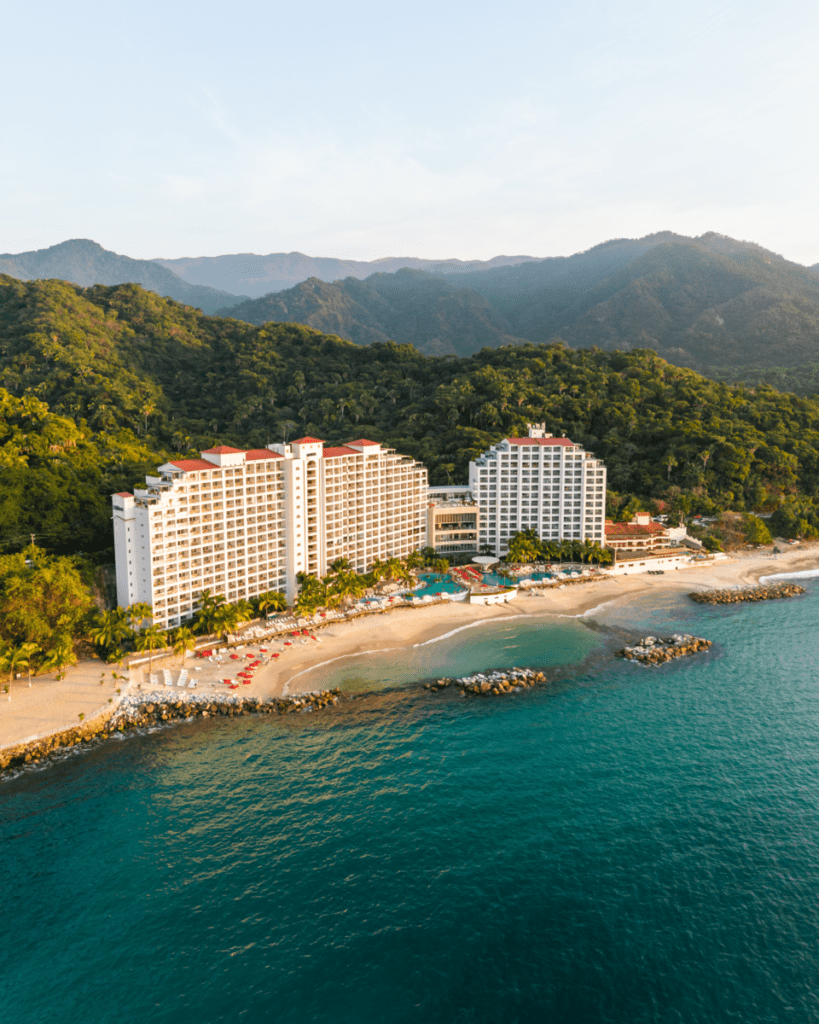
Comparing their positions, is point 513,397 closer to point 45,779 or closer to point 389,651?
point 389,651

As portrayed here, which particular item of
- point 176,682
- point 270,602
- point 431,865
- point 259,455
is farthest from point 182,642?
point 431,865

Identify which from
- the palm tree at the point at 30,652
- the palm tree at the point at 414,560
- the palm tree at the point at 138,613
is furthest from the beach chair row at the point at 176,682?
the palm tree at the point at 414,560

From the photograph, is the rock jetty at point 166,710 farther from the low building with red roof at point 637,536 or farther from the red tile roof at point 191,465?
the low building with red roof at point 637,536

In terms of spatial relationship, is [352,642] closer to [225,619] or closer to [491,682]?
[225,619]

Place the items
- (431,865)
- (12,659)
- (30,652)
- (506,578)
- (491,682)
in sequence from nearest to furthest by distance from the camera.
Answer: (431,865) < (12,659) < (30,652) < (491,682) < (506,578)

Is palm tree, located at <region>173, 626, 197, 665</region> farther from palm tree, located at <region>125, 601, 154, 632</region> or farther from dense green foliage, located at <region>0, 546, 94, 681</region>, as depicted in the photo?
dense green foliage, located at <region>0, 546, 94, 681</region>

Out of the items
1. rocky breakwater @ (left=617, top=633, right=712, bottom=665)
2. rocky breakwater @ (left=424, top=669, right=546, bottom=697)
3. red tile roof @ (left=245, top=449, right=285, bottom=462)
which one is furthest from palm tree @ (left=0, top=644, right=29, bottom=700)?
rocky breakwater @ (left=617, top=633, right=712, bottom=665)
